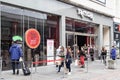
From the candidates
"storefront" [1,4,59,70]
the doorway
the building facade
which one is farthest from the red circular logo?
the doorway

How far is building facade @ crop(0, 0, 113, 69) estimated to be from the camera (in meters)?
18.1

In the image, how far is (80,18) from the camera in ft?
87.8

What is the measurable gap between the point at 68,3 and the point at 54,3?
7.23 ft

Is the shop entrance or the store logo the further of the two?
the store logo

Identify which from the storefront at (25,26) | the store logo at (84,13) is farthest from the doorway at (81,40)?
the storefront at (25,26)

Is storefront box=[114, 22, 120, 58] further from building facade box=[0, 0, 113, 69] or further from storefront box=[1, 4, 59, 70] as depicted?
storefront box=[1, 4, 59, 70]

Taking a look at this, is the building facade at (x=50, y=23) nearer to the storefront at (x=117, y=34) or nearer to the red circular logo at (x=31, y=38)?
the storefront at (x=117, y=34)

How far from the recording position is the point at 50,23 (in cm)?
2267

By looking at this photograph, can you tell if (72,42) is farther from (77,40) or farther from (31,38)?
(31,38)

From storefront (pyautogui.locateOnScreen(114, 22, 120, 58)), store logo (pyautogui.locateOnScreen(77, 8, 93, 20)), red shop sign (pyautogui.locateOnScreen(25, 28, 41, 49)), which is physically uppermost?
store logo (pyautogui.locateOnScreen(77, 8, 93, 20))

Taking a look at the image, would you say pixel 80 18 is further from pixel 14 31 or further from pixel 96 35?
pixel 14 31

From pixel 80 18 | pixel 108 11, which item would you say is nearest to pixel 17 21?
pixel 80 18

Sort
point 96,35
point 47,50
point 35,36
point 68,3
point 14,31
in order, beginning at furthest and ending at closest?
point 96,35 < point 68,3 < point 47,50 < point 14,31 < point 35,36

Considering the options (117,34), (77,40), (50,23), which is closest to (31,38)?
(50,23)
